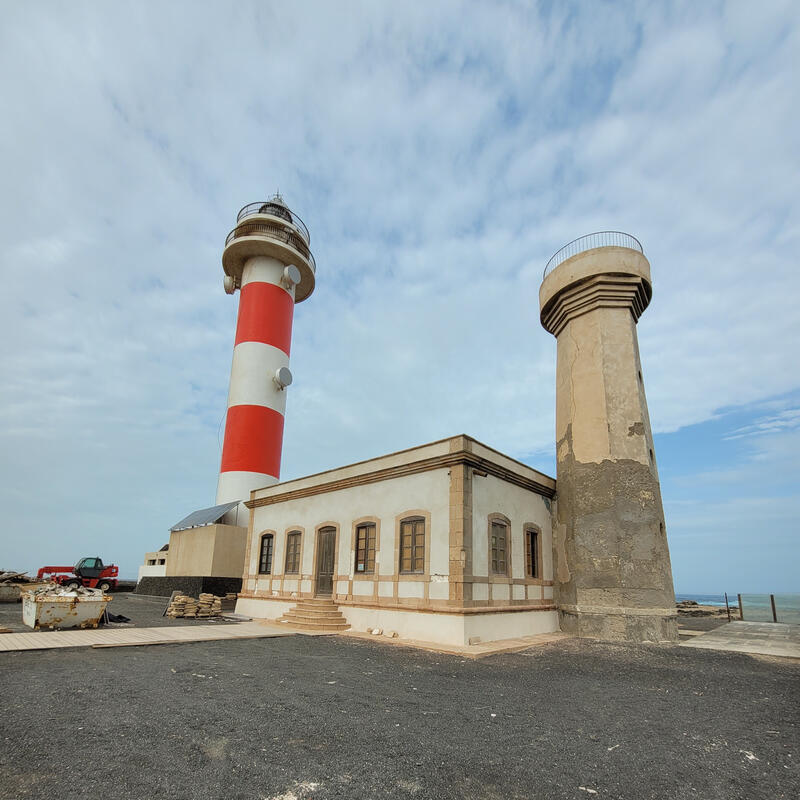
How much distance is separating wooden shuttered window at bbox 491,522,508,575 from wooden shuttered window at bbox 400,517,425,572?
1.79m

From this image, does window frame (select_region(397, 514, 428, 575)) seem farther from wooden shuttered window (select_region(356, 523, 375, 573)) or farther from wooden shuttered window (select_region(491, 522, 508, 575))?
wooden shuttered window (select_region(491, 522, 508, 575))

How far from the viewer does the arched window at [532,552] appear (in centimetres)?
1394

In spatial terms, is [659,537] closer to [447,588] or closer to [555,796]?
[447,588]

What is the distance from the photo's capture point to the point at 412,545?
12586 millimetres

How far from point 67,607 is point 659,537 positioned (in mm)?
14899

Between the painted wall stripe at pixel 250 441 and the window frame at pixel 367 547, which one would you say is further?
the painted wall stripe at pixel 250 441

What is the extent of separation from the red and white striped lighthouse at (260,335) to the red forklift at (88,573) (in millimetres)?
11971

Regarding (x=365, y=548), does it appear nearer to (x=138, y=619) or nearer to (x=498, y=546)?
(x=498, y=546)

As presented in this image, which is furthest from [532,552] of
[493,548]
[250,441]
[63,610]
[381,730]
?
[250,441]

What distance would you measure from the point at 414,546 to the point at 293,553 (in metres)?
5.55

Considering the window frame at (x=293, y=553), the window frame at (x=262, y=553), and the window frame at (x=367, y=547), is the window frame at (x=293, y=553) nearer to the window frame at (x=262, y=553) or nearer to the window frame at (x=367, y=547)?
the window frame at (x=262, y=553)

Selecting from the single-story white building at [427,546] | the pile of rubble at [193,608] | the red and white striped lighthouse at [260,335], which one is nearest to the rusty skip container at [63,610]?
the pile of rubble at [193,608]

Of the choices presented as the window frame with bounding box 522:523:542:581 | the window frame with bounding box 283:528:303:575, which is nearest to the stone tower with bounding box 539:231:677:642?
the window frame with bounding box 522:523:542:581

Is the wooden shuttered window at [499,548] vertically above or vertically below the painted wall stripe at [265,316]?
below
